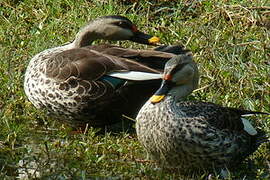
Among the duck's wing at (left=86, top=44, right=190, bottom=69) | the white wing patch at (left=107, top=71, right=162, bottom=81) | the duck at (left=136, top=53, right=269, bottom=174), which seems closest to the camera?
the duck at (left=136, top=53, right=269, bottom=174)

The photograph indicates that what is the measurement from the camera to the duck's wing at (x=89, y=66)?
663cm

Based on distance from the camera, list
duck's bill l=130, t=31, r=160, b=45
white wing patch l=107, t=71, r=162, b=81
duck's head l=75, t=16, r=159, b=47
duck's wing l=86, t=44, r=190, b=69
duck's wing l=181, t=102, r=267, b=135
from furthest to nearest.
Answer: duck's bill l=130, t=31, r=160, b=45
duck's head l=75, t=16, r=159, b=47
duck's wing l=86, t=44, r=190, b=69
white wing patch l=107, t=71, r=162, b=81
duck's wing l=181, t=102, r=267, b=135

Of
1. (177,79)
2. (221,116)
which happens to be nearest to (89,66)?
(177,79)

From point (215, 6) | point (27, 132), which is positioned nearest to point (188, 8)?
point (215, 6)

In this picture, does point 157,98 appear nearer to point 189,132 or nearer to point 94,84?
point 189,132

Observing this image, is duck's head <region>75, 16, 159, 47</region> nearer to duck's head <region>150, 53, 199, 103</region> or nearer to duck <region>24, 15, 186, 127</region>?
duck <region>24, 15, 186, 127</region>

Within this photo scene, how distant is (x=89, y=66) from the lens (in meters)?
6.65

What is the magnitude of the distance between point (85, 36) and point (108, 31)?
0.69 ft

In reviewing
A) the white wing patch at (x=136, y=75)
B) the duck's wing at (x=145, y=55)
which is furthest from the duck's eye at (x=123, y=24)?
the white wing patch at (x=136, y=75)

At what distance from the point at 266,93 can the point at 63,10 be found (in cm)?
278

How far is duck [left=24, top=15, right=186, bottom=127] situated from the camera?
6602 millimetres

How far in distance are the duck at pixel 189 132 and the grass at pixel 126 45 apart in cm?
12

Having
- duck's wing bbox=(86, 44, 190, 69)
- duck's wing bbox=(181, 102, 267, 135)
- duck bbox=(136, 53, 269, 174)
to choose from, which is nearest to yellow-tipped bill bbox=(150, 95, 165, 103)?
duck bbox=(136, 53, 269, 174)

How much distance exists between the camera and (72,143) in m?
6.23
